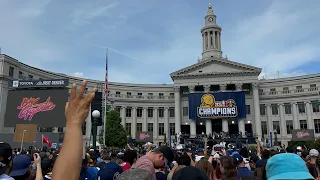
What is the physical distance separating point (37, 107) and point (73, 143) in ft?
147

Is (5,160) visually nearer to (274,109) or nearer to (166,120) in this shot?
(166,120)

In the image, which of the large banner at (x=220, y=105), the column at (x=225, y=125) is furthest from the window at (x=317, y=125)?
the column at (x=225, y=125)

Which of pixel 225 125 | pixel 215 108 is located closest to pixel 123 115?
pixel 215 108

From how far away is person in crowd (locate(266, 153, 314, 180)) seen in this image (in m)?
2.48

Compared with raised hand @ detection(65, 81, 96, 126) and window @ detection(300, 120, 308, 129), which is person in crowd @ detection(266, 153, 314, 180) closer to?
raised hand @ detection(65, 81, 96, 126)

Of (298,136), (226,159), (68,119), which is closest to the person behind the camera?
(68,119)

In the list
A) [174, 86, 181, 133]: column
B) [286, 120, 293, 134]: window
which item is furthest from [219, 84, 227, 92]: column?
[286, 120, 293, 134]: window

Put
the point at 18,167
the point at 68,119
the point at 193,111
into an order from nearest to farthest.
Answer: the point at 68,119
the point at 18,167
the point at 193,111

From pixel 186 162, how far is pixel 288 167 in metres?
4.22

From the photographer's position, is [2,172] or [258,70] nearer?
[2,172]

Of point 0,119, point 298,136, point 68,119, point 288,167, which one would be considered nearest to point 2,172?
point 68,119

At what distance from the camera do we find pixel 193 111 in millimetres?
62875

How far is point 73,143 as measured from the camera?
6.86 ft

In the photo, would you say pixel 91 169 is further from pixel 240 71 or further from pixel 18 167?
pixel 240 71
